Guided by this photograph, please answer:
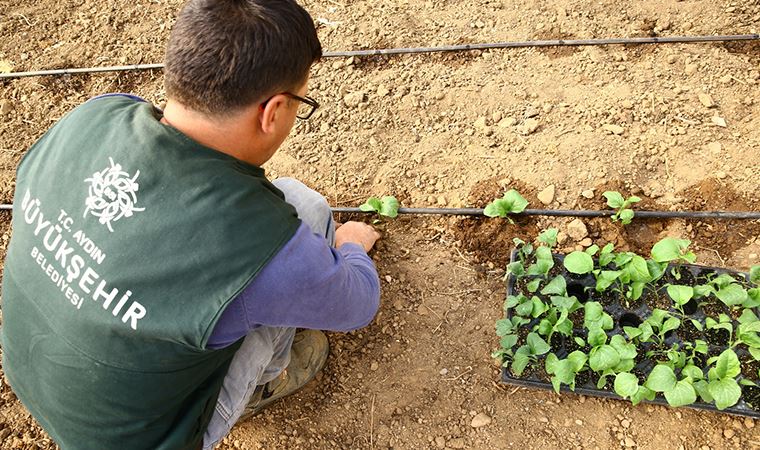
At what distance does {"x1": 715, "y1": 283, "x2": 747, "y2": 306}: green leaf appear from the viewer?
1.98m

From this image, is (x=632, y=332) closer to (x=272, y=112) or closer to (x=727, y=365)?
(x=727, y=365)

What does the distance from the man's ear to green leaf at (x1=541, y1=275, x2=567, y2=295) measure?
1182mm

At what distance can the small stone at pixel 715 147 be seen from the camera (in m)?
2.62

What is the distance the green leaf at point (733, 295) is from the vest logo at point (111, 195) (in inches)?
73.3

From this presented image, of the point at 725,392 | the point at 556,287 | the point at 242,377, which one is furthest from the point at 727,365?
the point at 242,377

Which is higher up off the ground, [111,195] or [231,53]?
[231,53]

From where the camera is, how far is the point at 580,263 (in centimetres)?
209

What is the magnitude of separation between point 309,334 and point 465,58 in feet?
Result: 5.78

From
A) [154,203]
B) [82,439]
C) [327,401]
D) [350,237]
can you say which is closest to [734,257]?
[350,237]

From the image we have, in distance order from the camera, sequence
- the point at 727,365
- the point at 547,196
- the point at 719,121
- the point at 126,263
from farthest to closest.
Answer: the point at 719,121, the point at 547,196, the point at 727,365, the point at 126,263

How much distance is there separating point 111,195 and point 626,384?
64.0 inches

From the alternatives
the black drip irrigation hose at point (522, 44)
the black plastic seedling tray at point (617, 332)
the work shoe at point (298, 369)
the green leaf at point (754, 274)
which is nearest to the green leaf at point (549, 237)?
the black plastic seedling tray at point (617, 332)

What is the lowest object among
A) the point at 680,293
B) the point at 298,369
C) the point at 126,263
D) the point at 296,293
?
the point at 298,369

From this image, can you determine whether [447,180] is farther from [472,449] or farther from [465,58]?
[472,449]
